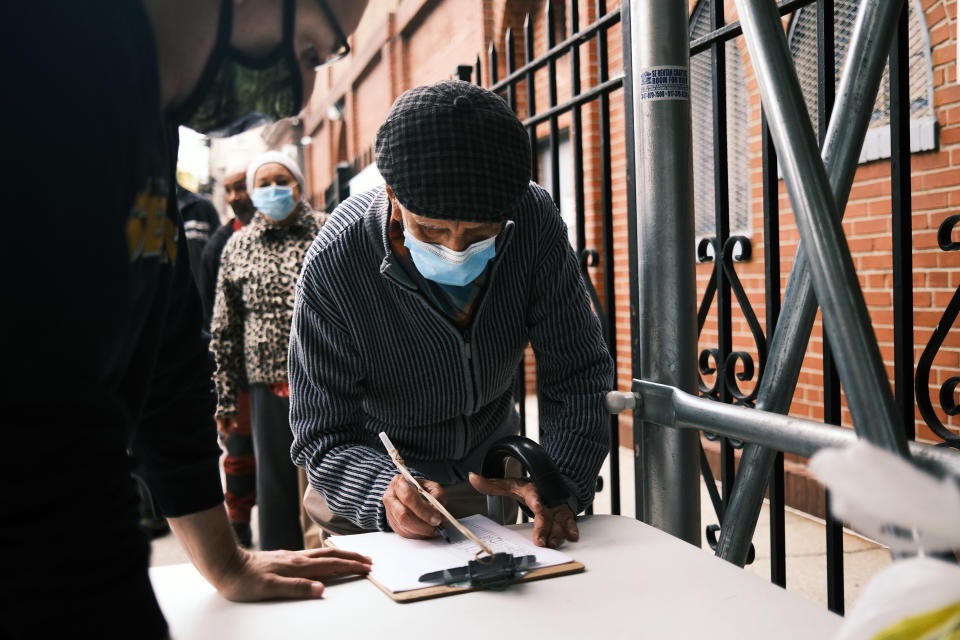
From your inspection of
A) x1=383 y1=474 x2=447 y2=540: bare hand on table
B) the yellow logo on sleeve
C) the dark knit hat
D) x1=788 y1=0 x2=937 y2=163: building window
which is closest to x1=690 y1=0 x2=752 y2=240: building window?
x1=788 y1=0 x2=937 y2=163: building window

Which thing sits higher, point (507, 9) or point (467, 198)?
point (507, 9)

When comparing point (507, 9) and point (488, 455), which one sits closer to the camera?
point (488, 455)

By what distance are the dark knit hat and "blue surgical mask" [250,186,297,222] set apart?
2.39 m

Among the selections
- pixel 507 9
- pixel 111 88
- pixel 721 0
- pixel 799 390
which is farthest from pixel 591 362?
pixel 507 9

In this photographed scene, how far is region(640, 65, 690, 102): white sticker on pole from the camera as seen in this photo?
134 cm

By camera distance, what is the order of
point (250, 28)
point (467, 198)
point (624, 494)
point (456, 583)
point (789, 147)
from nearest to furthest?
point (250, 28), point (789, 147), point (456, 583), point (467, 198), point (624, 494)

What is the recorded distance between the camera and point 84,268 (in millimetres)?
547

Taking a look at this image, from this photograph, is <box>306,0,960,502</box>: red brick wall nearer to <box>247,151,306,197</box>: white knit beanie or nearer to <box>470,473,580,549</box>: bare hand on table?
<box>470,473,580,549</box>: bare hand on table

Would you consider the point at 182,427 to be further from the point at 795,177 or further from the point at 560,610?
the point at 795,177

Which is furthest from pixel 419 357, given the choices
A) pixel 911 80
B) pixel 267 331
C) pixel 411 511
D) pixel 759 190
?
pixel 759 190

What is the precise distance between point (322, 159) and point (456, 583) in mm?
17716

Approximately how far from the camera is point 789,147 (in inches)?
32.0

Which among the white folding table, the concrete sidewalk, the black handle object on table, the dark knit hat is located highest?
the dark knit hat

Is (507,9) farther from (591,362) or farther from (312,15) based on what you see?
(312,15)
